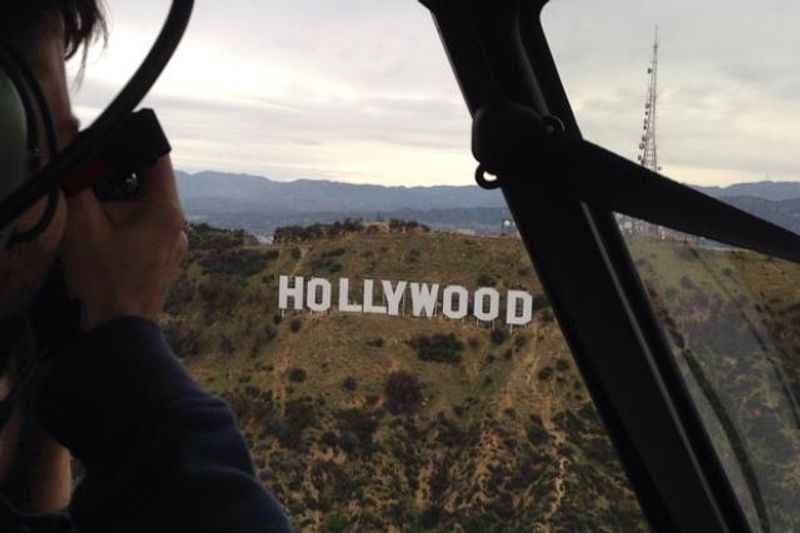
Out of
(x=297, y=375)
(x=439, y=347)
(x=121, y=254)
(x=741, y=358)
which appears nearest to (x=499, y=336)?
(x=439, y=347)

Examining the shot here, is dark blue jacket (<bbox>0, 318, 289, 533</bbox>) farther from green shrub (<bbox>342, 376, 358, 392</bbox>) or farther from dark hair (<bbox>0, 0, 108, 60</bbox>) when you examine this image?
green shrub (<bbox>342, 376, 358, 392</bbox>)

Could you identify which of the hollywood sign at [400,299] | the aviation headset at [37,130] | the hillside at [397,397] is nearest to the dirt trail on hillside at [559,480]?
the hillside at [397,397]

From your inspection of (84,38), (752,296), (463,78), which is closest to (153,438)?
(84,38)

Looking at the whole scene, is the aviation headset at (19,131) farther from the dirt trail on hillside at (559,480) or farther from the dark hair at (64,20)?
the dirt trail on hillside at (559,480)

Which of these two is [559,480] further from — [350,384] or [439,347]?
[439,347]

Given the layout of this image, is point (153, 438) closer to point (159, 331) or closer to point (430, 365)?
point (159, 331)

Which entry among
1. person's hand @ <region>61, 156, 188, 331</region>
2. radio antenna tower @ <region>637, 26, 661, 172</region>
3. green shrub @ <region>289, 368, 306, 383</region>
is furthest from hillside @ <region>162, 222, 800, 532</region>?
person's hand @ <region>61, 156, 188, 331</region>
